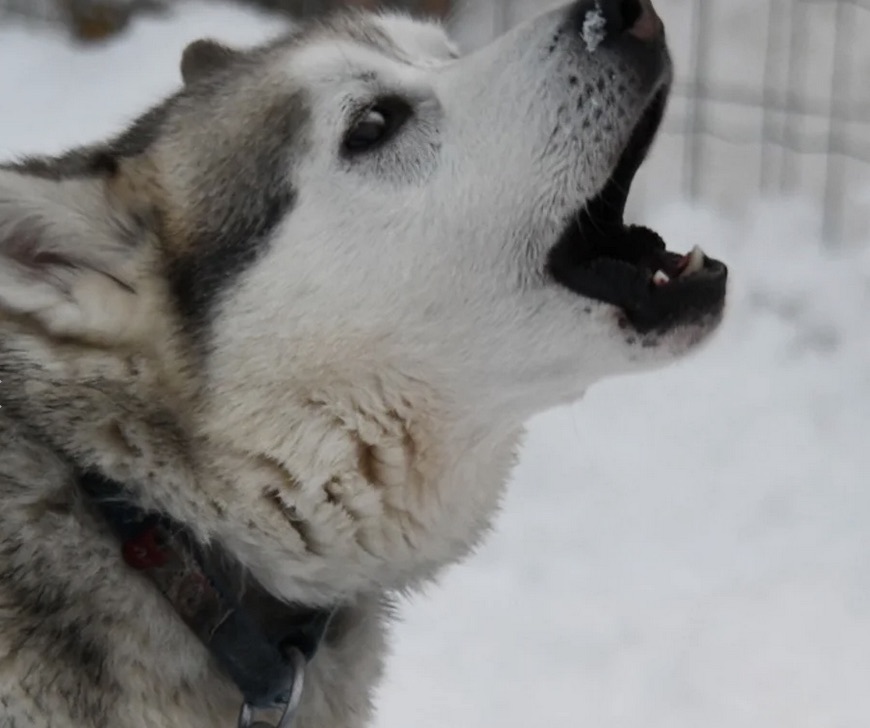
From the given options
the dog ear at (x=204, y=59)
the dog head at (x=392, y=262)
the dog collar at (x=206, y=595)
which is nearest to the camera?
the dog collar at (x=206, y=595)

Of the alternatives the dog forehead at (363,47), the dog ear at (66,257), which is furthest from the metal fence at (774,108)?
the dog ear at (66,257)

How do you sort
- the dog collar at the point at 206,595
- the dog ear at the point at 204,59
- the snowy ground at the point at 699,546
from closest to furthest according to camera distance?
the dog collar at the point at 206,595 → the dog ear at the point at 204,59 → the snowy ground at the point at 699,546

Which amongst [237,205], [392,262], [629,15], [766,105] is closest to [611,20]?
[629,15]

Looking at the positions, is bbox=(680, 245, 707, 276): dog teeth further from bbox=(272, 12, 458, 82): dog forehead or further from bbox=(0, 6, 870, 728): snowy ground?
bbox=(0, 6, 870, 728): snowy ground

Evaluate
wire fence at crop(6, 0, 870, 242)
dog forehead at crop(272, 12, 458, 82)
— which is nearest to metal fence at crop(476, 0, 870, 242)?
wire fence at crop(6, 0, 870, 242)

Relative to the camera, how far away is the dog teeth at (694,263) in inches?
92.7

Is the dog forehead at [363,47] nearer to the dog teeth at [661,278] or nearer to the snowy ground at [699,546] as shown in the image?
the dog teeth at [661,278]

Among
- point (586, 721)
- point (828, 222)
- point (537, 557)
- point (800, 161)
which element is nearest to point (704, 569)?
point (537, 557)

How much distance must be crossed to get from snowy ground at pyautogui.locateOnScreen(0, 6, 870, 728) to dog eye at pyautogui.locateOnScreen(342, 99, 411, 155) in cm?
109

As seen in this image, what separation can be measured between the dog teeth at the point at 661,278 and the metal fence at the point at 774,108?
4104 mm

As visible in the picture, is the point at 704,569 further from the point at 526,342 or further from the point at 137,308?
the point at 137,308

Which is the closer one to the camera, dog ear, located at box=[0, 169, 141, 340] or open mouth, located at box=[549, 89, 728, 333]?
dog ear, located at box=[0, 169, 141, 340]

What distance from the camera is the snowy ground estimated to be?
12.1ft

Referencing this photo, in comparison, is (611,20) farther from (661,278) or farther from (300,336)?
(300,336)
